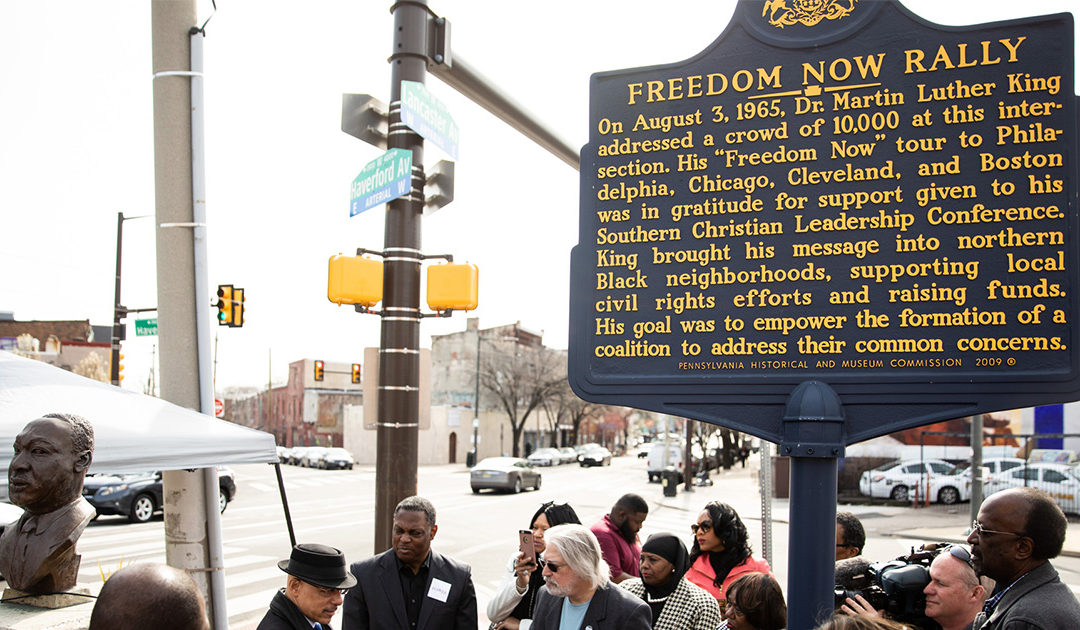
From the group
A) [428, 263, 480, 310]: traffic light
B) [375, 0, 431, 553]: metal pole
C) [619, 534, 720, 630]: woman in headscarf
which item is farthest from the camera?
[428, 263, 480, 310]: traffic light

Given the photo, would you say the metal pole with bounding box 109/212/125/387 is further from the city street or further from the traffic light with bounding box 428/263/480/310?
the traffic light with bounding box 428/263/480/310

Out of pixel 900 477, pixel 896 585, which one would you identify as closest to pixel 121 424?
pixel 896 585

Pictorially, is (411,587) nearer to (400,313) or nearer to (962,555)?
(400,313)

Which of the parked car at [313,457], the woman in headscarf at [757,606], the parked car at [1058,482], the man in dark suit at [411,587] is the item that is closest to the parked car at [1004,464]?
the parked car at [1058,482]

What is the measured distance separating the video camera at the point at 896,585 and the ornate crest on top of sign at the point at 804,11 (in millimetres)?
2331

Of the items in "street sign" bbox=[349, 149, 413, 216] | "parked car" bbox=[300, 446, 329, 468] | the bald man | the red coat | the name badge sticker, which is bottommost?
"parked car" bbox=[300, 446, 329, 468]

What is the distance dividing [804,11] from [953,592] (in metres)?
2.43

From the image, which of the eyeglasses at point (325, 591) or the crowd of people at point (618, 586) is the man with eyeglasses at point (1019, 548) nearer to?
the crowd of people at point (618, 586)

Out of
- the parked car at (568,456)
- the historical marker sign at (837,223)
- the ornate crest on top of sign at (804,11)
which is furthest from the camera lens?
the parked car at (568,456)

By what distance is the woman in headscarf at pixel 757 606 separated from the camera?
11.4ft

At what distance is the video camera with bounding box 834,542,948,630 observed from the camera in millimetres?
3398

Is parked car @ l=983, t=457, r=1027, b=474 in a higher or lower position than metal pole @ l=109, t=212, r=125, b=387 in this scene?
lower

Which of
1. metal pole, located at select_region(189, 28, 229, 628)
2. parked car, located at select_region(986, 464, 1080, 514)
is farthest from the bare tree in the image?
metal pole, located at select_region(189, 28, 229, 628)

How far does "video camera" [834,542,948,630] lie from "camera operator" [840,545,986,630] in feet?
0.34
